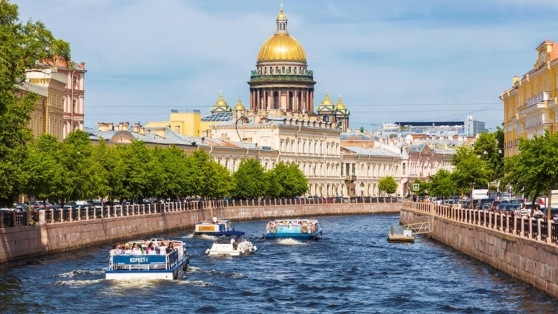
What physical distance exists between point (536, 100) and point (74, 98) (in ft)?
176

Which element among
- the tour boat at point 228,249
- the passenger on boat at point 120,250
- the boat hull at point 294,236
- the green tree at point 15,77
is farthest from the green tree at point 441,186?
the passenger on boat at point 120,250

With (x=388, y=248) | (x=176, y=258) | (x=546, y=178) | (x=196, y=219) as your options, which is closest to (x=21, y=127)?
(x=176, y=258)

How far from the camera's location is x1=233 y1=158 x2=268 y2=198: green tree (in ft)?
496

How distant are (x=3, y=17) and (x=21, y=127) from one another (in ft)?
16.4

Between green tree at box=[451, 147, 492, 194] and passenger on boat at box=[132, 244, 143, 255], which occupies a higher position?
green tree at box=[451, 147, 492, 194]

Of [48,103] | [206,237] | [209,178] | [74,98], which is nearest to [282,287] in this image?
[206,237]

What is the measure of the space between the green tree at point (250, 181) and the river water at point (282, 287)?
241 ft

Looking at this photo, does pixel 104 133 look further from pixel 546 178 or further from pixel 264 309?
pixel 264 309

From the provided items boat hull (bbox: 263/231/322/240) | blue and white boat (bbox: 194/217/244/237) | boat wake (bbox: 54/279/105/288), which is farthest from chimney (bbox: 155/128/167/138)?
boat wake (bbox: 54/279/105/288)

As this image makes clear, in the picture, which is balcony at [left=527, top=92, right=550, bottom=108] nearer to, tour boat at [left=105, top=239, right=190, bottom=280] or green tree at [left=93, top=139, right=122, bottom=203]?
green tree at [left=93, top=139, right=122, bottom=203]

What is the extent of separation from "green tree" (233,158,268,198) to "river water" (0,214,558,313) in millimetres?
73339

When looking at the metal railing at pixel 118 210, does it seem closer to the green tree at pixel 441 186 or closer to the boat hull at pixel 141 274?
the boat hull at pixel 141 274

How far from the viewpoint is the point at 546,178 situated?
213 ft

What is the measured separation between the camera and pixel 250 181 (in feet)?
498
